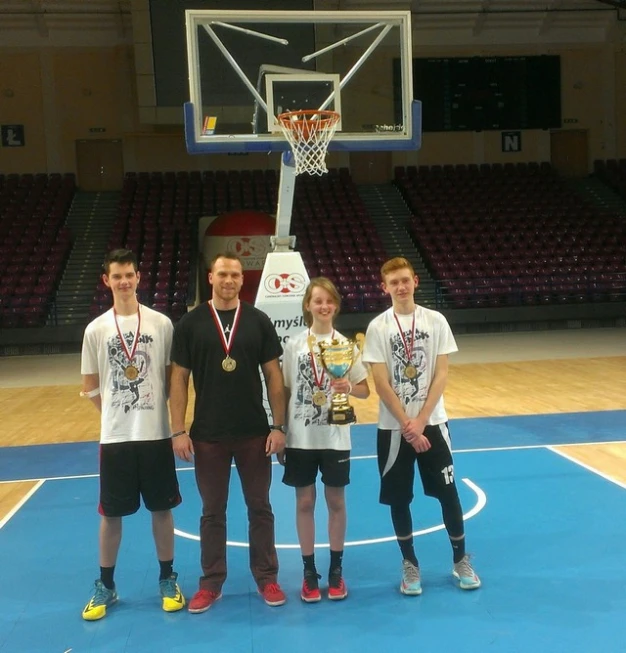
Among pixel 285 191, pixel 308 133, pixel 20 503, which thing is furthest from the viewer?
pixel 285 191

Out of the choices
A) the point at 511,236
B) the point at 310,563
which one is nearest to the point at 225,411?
the point at 310,563

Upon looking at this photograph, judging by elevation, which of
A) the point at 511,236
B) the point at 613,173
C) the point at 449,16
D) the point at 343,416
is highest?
the point at 449,16

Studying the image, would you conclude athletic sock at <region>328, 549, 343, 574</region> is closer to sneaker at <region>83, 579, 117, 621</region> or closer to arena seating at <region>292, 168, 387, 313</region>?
sneaker at <region>83, 579, 117, 621</region>

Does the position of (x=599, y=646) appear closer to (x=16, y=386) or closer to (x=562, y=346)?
(x=16, y=386)

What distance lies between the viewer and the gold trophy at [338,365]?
3.82m

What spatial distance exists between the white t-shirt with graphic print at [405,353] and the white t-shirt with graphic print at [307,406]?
0.15 metres

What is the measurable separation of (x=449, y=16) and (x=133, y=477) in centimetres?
1914

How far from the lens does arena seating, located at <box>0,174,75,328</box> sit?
1541cm

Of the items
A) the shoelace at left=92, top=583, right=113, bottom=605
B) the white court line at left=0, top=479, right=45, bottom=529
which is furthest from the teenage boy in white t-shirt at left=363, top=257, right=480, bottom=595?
the white court line at left=0, top=479, right=45, bottom=529

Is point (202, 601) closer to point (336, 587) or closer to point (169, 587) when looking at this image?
point (169, 587)

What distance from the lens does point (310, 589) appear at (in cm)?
396

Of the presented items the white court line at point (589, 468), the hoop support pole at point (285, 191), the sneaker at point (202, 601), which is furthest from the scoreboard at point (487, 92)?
the sneaker at point (202, 601)

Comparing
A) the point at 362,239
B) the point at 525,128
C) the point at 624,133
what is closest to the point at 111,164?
the point at 362,239

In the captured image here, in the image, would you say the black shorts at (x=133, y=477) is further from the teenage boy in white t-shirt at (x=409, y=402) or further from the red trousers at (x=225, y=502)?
the teenage boy in white t-shirt at (x=409, y=402)
